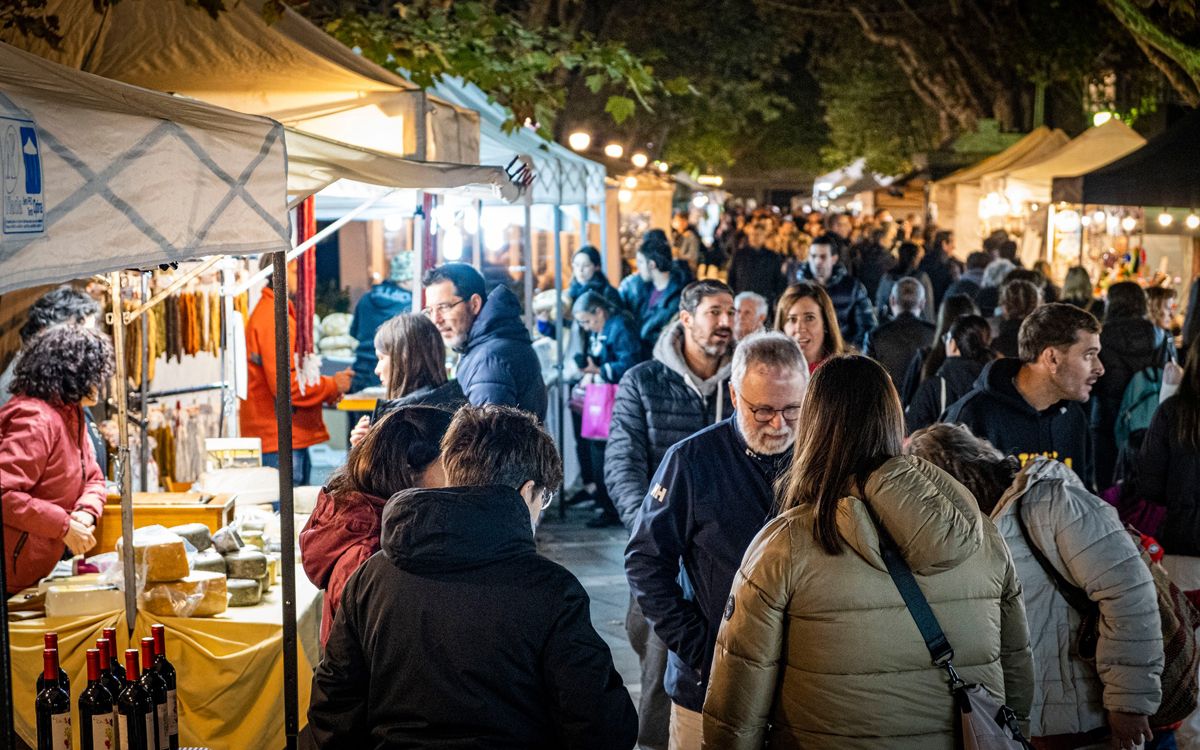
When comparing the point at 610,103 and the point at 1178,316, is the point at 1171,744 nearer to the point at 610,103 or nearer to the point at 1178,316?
the point at 610,103

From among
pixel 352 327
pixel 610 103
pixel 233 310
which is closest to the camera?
pixel 233 310

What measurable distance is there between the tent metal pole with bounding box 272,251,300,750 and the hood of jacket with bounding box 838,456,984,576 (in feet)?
7.44

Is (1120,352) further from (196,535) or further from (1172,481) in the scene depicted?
(196,535)

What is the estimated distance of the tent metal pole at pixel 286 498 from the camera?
441cm

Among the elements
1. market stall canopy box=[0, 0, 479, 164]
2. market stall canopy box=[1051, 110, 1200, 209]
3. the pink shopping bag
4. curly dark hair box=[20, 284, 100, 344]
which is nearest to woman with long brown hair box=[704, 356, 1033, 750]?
curly dark hair box=[20, 284, 100, 344]

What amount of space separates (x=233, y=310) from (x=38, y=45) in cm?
192

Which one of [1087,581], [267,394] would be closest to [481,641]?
[1087,581]

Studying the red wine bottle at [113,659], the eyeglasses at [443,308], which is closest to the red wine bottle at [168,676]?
the red wine bottle at [113,659]

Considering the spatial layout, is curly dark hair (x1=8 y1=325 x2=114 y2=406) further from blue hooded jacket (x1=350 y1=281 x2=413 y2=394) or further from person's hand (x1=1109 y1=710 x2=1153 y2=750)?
blue hooded jacket (x1=350 y1=281 x2=413 y2=394)

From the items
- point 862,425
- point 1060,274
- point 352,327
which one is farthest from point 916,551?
point 1060,274

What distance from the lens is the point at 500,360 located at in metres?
6.40

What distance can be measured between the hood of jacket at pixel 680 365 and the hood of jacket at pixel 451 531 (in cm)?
271

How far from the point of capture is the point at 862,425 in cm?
304

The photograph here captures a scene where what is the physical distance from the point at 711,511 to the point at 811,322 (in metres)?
2.41
